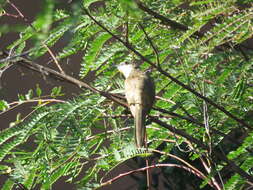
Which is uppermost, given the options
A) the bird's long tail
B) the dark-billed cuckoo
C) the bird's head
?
the bird's head

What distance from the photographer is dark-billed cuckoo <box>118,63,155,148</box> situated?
8.09ft

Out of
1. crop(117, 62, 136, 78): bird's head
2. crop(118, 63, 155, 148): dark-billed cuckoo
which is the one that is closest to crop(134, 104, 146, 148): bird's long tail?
crop(118, 63, 155, 148): dark-billed cuckoo

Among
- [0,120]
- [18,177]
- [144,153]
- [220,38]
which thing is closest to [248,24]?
[220,38]

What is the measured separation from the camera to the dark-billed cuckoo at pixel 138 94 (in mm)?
2466

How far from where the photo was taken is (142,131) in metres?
2.46

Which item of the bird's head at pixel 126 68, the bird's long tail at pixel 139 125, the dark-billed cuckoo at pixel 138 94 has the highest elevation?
the bird's head at pixel 126 68

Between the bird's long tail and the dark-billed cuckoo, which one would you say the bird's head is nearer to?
the dark-billed cuckoo

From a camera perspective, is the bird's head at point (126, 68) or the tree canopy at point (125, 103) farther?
the bird's head at point (126, 68)

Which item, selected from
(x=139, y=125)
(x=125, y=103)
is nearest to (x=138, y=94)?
(x=139, y=125)

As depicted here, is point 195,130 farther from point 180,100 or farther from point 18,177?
point 18,177

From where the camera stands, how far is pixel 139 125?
2.48 m

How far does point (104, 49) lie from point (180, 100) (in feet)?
1.88

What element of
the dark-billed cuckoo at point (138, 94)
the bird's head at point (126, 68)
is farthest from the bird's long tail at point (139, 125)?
the bird's head at point (126, 68)

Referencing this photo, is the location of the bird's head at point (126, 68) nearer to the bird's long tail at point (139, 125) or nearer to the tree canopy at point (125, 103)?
the tree canopy at point (125, 103)
